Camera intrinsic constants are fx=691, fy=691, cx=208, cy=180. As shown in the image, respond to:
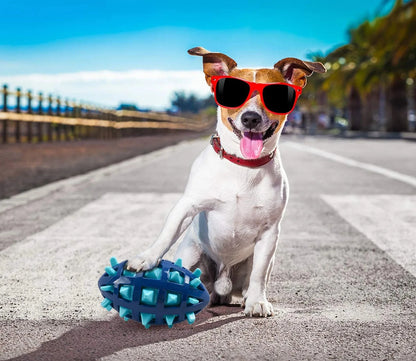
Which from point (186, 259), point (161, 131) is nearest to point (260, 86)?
point (186, 259)

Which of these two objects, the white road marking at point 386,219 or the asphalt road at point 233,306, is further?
the white road marking at point 386,219

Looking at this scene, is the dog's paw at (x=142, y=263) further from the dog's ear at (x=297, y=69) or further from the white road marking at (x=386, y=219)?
the white road marking at (x=386, y=219)

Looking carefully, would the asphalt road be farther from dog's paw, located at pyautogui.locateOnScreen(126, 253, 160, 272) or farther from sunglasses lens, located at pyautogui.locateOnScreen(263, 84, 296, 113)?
sunglasses lens, located at pyautogui.locateOnScreen(263, 84, 296, 113)

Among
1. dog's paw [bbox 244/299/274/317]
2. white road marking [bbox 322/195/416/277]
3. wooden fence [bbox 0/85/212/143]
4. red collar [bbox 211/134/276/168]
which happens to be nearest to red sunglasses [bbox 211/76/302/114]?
red collar [bbox 211/134/276/168]

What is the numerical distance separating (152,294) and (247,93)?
0.98 m

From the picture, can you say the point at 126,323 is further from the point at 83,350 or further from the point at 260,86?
the point at 260,86

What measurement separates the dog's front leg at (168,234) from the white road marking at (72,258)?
1.71ft

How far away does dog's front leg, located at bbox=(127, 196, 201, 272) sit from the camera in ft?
9.70

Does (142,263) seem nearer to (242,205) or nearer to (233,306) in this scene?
(242,205)

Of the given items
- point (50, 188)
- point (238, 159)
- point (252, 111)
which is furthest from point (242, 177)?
point (50, 188)

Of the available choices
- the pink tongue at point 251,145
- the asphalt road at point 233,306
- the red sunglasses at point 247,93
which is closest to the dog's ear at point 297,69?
the red sunglasses at point 247,93

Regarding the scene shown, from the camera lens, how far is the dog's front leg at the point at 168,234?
2.96 m

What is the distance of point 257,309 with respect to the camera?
3.29 m

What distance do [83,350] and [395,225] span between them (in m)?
4.29
